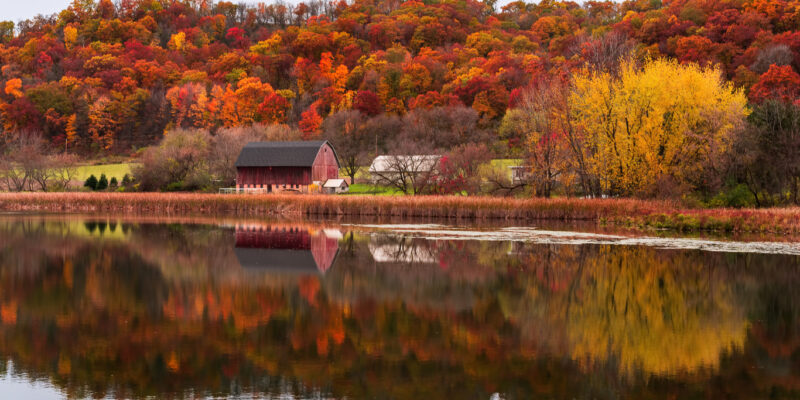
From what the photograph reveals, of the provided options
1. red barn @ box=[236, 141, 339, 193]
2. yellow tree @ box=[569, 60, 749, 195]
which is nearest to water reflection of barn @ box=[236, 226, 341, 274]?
yellow tree @ box=[569, 60, 749, 195]

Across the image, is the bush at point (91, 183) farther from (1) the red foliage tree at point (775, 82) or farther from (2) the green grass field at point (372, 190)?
(1) the red foliage tree at point (775, 82)

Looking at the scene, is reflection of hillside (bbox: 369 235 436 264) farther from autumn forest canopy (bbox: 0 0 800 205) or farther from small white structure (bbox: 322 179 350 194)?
small white structure (bbox: 322 179 350 194)

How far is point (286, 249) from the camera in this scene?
23.5 metres

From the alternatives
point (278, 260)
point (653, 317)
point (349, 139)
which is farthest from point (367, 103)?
point (653, 317)

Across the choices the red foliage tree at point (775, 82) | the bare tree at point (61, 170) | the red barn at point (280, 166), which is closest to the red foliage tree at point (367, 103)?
the red barn at point (280, 166)

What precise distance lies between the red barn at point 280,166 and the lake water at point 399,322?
3971cm

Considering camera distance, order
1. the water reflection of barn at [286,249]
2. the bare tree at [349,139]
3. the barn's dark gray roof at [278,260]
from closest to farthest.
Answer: the barn's dark gray roof at [278,260] < the water reflection of barn at [286,249] < the bare tree at [349,139]

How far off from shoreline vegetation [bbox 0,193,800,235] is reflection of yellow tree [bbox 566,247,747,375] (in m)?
13.1

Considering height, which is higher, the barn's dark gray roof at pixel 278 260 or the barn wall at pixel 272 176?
the barn wall at pixel 272 176

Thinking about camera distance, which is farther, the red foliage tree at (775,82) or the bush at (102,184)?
the bush at (102,184)

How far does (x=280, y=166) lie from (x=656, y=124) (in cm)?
3704

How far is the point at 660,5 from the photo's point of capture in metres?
106

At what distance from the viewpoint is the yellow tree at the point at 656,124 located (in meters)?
35.6

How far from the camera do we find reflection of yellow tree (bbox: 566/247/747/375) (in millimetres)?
10055
